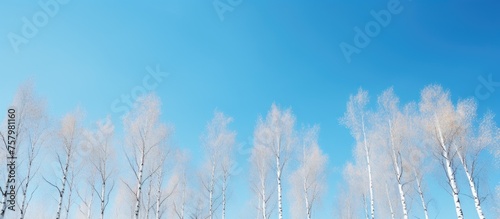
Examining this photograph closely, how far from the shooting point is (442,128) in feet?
67.6

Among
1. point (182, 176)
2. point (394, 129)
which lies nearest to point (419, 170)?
point (394, 129)

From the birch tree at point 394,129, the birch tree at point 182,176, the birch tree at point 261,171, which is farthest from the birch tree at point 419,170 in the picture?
the birch tree at point 182,176

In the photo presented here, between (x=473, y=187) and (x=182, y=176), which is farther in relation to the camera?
(x=182, y=176)

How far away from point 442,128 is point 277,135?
10.8 m

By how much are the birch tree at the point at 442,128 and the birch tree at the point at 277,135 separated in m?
9.20

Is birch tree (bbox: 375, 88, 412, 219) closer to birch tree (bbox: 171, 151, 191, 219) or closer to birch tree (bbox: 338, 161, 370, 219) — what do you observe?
birch tree (bbox: 338, 161, 370, 219)

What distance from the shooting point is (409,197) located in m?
29.9

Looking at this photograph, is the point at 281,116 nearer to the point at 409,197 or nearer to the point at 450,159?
the point at 450,159

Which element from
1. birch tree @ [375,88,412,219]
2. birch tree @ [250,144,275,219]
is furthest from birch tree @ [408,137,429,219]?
birch tree @ [250,144,275,219]

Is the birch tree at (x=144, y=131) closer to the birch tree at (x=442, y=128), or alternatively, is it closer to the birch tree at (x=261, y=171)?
the birch tree at (x=261, y=171)

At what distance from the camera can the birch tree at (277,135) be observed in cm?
2380

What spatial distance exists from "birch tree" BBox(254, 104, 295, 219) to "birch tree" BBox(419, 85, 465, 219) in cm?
920

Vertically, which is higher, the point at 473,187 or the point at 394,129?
the point at 394,129

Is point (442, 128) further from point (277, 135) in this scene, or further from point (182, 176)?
point (182, 176)
